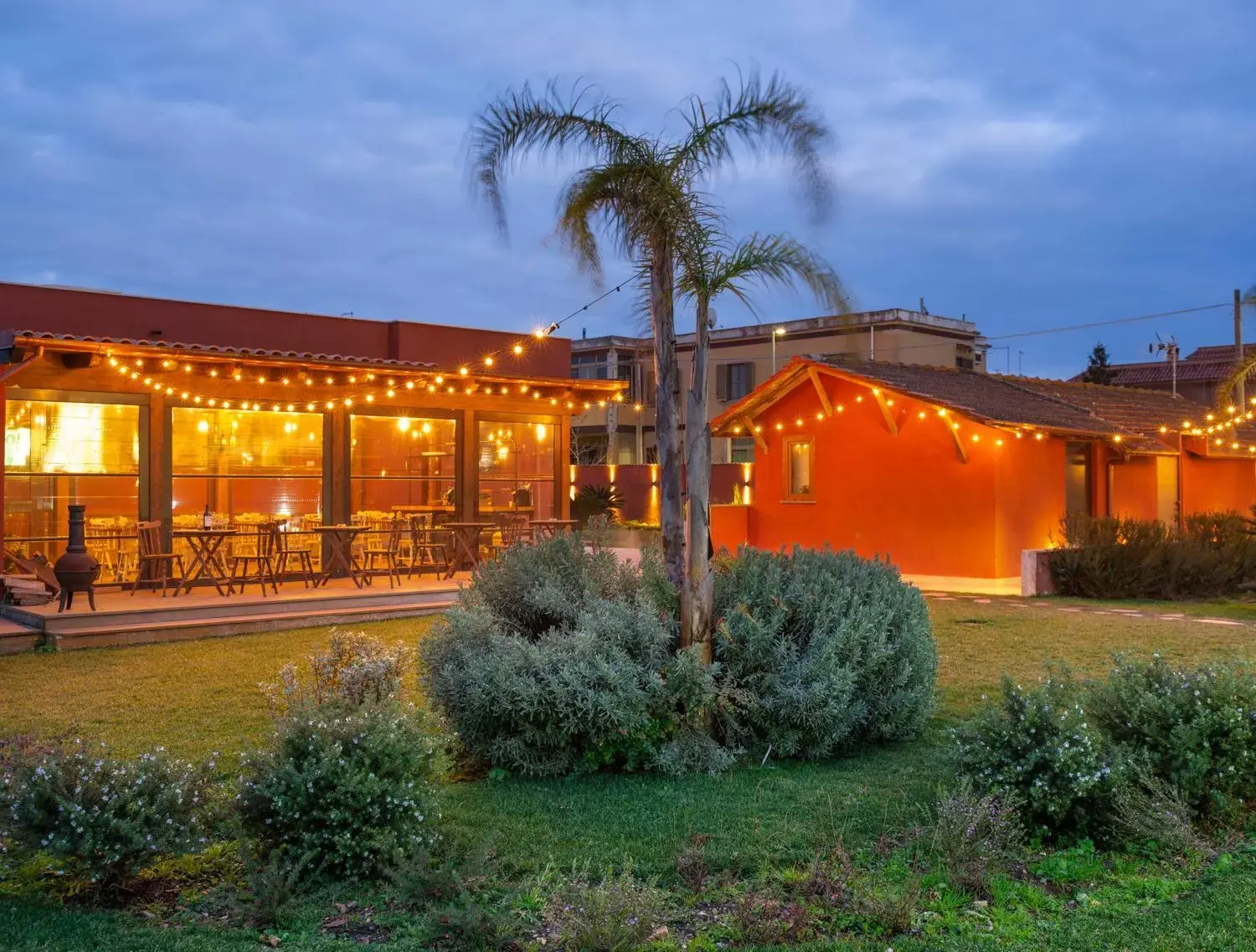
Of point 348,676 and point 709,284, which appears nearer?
point 348,676

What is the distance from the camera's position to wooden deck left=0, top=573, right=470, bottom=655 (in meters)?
9.48

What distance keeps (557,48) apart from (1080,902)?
17.3ft

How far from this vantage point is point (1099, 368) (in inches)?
1599

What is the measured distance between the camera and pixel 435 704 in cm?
585

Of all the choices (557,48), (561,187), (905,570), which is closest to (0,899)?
(561,187)

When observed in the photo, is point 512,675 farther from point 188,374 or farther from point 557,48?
point 188,374

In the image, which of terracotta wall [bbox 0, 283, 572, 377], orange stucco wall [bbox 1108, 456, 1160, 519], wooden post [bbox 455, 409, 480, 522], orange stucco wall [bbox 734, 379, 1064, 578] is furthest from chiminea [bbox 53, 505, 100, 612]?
orange stucco wall [bbox 1108, 456, 1160, 519]

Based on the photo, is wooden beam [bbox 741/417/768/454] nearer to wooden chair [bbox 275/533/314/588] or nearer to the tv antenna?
wooden chair [bbox 275/533/314/588]

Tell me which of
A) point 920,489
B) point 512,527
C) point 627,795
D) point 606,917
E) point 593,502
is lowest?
point 627,795

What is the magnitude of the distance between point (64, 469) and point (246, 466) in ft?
6.54

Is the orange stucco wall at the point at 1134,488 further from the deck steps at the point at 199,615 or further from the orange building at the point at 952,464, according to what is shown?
the deck steps at the point at 199,615

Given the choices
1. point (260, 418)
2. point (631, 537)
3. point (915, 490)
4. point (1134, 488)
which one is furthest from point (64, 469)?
point (1134, 488)

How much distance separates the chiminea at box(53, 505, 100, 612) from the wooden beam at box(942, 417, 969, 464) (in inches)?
434

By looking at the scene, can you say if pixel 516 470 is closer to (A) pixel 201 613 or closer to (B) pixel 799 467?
(B) pixel 799 467
